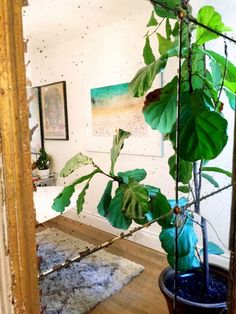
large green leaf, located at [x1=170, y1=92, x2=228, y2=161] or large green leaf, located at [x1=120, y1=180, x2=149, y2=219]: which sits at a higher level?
large green leaf, located at [x1=170, y1=92, x2=228, y2=161]

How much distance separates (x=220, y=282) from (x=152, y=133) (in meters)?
1.09

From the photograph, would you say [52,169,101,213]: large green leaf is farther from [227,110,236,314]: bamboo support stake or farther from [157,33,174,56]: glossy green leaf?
[157,33,174,56]: glossy green leaf

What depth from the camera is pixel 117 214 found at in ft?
2.89

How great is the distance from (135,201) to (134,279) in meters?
1.07

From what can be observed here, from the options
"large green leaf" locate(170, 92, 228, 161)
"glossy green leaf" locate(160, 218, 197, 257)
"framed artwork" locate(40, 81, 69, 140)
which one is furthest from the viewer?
"framed artwork" locate(40, 81, 69, 140)

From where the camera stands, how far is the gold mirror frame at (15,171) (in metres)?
0.30

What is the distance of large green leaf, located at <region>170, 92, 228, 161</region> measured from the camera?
66 cm

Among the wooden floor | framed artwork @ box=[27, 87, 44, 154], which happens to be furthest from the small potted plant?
the wooden floor

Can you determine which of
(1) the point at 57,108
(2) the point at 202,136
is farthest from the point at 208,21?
(1) the point at 57,108

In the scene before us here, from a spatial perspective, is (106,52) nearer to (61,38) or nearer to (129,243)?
(61,38)

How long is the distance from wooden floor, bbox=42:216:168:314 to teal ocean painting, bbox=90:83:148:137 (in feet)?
2.39

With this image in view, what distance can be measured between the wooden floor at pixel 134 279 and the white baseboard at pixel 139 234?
0.11 feet

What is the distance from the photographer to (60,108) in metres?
1.64

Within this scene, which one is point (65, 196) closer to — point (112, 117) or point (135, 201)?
point (135, 201)
